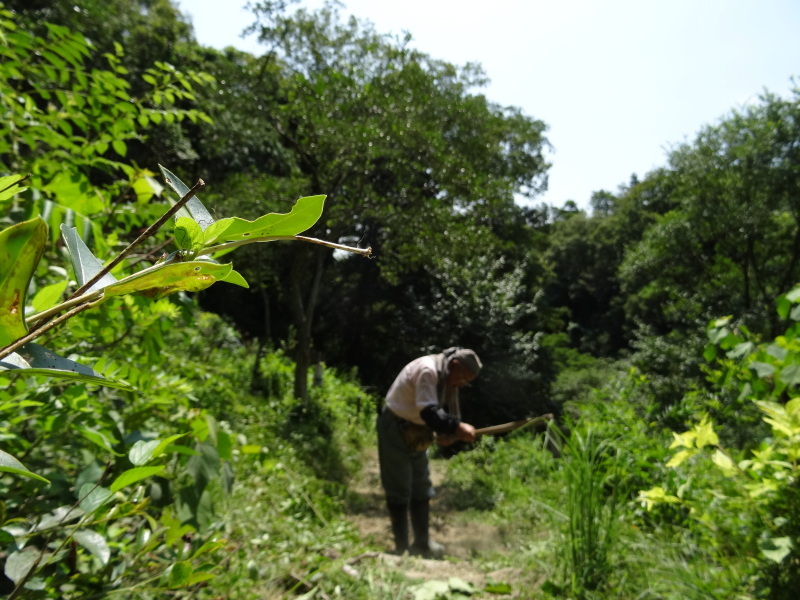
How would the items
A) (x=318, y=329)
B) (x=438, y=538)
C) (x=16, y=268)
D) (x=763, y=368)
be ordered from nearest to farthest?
(x=16, y=268), (x=763, y=368), (x=438, y=538), (x=318, y=329)

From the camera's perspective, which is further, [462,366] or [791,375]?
[462,366]

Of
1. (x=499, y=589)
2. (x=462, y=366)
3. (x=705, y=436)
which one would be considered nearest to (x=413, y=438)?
(x=462, y=366)

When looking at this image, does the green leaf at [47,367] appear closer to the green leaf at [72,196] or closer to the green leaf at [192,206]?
the green leaf at [192,206]

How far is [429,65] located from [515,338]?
6787 mm

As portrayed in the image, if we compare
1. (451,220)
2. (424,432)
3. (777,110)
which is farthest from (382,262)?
(777,110)

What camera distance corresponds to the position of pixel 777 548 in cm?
152

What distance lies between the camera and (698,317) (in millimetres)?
15195

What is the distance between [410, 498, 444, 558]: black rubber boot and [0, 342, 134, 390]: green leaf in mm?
4403

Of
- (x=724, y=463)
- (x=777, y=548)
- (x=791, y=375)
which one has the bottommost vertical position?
(x=777, y=548)

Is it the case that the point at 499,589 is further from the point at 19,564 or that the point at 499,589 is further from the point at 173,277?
the point at 173,277

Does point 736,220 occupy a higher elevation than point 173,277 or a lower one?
higher

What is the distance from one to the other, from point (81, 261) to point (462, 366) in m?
3.93

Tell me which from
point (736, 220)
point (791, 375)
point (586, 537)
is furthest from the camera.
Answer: point (736, 220)

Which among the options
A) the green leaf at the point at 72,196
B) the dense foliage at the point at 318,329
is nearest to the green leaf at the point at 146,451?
the dense foliage at the point at 318,329
